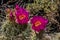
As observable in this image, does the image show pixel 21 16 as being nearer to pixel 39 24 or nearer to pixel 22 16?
pixel 22 16

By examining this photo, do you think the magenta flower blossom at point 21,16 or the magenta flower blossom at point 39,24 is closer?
the magenta flower blossom at point 39,24

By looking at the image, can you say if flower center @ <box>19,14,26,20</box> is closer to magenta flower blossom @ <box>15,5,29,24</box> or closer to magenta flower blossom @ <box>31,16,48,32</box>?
magenta flower blossom @ <box>15,5,29,24</box>

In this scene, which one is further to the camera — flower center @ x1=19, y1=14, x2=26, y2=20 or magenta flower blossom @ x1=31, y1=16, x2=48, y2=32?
flower center @ x1=19, y1=14, x2=26, y2=20

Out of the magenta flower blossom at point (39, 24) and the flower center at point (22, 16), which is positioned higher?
the flower center at point (22, 16)

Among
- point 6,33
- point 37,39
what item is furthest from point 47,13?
point 37,39

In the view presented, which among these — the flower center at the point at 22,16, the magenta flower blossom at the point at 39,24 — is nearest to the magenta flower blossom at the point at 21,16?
the flower center at the point at 22,16

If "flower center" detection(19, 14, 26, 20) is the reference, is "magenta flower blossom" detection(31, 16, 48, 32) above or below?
below

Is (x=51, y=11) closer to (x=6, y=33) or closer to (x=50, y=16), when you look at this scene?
(x=50, y=16)

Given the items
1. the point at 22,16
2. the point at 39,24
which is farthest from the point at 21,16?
the point at 39,24

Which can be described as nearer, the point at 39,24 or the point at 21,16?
the point at 39,24

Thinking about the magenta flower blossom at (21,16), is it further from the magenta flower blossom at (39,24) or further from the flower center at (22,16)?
the magenta flower blossom at (39,24)

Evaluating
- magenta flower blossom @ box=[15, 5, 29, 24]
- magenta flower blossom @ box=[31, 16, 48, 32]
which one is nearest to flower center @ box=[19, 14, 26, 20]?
magenta flower blossom @ box=[15, 5, 29, 24]
